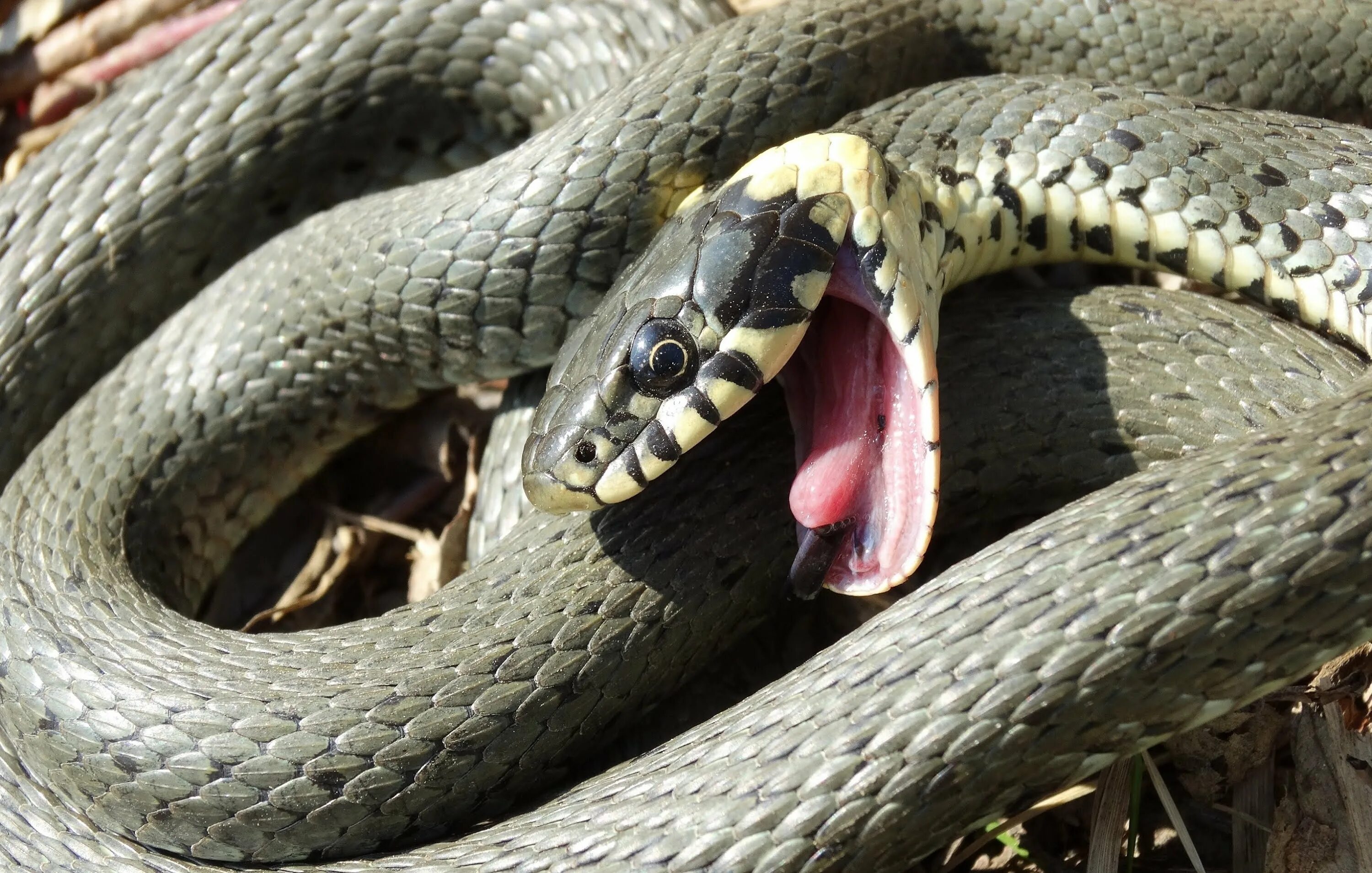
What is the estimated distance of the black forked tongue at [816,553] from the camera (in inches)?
135

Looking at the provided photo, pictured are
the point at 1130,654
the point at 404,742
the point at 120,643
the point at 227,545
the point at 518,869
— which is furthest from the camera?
the point at 227,545

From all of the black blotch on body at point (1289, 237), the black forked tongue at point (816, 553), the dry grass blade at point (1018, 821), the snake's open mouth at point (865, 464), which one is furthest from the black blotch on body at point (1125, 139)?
the dry grass blade at point (1018, 821)

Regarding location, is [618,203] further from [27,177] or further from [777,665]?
[27,177]

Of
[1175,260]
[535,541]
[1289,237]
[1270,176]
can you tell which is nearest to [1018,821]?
[535,541]

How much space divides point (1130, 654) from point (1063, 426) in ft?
3.63

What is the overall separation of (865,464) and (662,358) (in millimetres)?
648

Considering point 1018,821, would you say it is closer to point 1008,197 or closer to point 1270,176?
point 1008,197

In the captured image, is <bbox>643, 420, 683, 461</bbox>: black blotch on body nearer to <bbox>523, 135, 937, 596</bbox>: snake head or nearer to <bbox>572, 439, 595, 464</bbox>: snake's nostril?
<bbox>523, 135, 937, 596</bbox>: snake head

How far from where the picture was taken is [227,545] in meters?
4.68

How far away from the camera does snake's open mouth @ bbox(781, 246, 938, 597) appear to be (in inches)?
130

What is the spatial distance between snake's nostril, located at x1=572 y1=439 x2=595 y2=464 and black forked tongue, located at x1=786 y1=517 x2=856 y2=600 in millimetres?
629

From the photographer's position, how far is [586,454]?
3.32m

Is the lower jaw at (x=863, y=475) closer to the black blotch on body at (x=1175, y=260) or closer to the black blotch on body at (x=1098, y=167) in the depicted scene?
the black blotch on body at (x=1098, y=167)

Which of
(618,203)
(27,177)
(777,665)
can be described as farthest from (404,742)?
(27,177)
